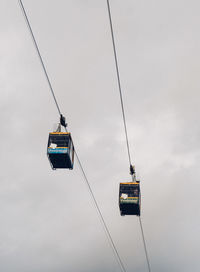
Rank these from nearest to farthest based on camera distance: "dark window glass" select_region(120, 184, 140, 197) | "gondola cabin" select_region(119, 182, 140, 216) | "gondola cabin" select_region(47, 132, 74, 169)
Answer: "gondola cabin" select_region(47, 132, 74, 169)
"gondola cabin" select_region(119, 182, 140, 216)
"dark window glass" select_region(120, 184, 140, 197)

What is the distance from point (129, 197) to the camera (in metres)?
22.6

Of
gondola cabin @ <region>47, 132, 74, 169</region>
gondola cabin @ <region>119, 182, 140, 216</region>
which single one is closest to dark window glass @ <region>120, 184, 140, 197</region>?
gondola cabin @ <region>119, 182, 140, 216</region>

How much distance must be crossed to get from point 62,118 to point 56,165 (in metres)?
3.60

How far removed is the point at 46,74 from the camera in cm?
1262

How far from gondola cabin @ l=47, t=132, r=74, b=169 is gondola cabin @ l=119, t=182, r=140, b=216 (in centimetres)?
544

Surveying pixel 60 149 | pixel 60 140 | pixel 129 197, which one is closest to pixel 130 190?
pixel 129 197

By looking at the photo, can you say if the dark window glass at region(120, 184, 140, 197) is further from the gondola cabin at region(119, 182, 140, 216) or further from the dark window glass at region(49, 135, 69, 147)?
the dark window glass at region(49, 135, 69, 147)

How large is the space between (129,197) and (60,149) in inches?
266

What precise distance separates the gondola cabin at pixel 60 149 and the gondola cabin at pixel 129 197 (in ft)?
17.9

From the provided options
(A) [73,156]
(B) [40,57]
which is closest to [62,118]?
(A) [73,156]

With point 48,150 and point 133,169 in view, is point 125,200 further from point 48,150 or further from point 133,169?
point 48,150

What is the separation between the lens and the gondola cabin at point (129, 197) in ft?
73.8

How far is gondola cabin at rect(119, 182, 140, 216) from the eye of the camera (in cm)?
2250

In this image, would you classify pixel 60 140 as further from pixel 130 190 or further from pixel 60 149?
pixel 130 190
